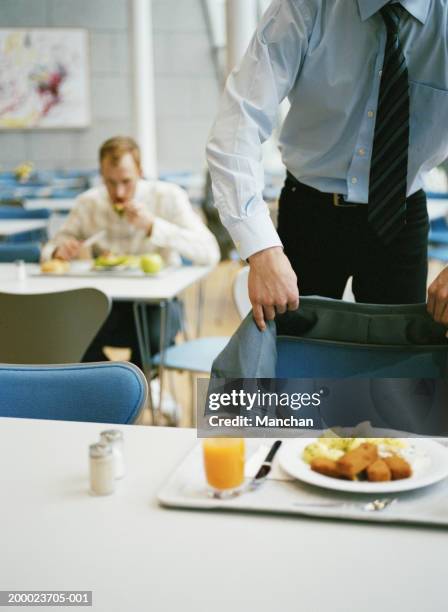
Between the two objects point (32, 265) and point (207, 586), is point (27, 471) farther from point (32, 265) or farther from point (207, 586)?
point (32, 265)

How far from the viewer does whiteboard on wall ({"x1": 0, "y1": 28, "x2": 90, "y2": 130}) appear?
37.5 feet

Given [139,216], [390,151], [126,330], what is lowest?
[126,330]

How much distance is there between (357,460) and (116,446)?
328 mm

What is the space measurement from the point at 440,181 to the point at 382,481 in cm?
805

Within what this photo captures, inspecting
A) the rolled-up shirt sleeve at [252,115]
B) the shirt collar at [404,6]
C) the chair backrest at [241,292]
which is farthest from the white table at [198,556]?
the chair backrest at [241,292]

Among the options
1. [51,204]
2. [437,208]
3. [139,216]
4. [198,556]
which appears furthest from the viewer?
[51,204]

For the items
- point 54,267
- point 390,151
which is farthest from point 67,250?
point 390,151

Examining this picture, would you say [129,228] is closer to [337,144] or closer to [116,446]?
[337,144]

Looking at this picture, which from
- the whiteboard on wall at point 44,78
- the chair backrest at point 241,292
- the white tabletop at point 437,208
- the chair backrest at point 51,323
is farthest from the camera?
the whiteboard on wall at point 44,78

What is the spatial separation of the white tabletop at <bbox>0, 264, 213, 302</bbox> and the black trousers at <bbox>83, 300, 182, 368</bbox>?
20 centimetres

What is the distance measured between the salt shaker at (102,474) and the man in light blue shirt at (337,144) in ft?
1.49

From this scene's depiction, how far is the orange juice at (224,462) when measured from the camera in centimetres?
98

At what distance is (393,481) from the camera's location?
3.17ft

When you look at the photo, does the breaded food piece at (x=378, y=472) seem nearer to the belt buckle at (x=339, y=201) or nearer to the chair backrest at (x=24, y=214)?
the belt buckle at (x=339, y=201)
